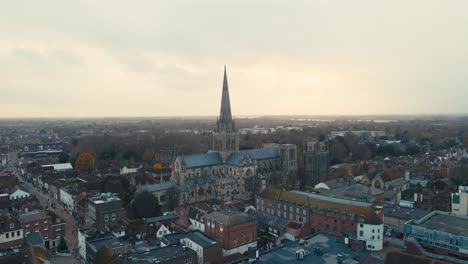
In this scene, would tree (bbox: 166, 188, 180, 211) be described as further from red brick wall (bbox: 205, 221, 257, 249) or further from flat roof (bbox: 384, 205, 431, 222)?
flat roof (bbox: 384, 205, 431, 222)

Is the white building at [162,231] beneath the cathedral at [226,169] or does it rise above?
beneath

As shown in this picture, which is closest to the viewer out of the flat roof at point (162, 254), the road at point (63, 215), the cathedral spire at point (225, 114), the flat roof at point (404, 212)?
the flat roof at point (162, 254)

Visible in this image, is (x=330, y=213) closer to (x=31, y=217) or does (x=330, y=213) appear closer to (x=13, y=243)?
(x=31, y=217)

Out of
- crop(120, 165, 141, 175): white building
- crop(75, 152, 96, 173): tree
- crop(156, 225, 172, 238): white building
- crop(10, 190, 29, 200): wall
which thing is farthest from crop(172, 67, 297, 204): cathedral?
crop(75, 152, 96, 173): tree

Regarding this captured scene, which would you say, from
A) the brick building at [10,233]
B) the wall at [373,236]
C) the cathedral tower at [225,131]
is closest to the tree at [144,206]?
the brick building at [10,233]

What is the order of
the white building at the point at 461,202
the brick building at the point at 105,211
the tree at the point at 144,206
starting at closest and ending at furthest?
the white building at the point at 461,202, the brick building at the point at 105,211, the tree at the point at 144,206

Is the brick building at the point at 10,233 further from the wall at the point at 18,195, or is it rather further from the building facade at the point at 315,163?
the building facade at the point at 315,163
